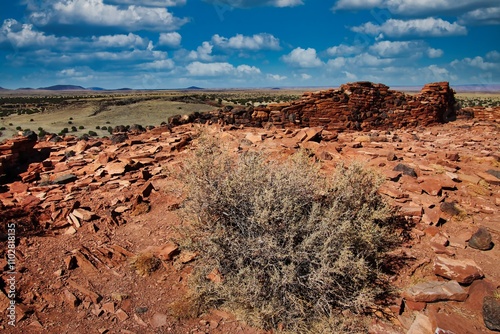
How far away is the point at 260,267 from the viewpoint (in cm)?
419

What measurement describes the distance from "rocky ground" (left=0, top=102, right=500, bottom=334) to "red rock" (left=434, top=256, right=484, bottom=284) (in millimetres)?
13

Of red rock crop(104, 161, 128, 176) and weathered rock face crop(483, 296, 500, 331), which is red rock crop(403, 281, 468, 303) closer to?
weathered rock face crop(483, 296, 500, 331)

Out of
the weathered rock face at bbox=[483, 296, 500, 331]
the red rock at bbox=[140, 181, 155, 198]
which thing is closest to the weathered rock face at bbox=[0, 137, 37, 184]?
the red rock at bbox=[140, 181, 155, 198]

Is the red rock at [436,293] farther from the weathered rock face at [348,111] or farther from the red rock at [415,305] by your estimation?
the weathered rock face at [348,111]

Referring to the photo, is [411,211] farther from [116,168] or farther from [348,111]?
[348,111]

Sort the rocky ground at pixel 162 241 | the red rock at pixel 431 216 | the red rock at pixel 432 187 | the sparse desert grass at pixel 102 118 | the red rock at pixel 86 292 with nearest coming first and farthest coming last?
the rocky ground at pixel 162 241 < the red rock at pixel 86 292 < the red rock at pixel 431 216 < the red rock at pixel 432 187 < the sparse desert grass at pixel 102 118

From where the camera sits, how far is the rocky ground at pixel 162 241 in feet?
13.3

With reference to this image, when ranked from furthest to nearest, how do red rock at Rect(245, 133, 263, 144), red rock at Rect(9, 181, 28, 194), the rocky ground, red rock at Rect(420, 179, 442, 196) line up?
red rock at Rect(245, 133, 263, 144), red rock at Rect(9, 181, 28, 194), red rock at Rect(420, 179, 442, 196), the rocky ground

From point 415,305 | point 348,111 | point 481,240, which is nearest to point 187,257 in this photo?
point 415,305

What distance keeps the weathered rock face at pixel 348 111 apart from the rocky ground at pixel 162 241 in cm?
322

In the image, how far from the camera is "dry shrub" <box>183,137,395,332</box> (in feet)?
13.0

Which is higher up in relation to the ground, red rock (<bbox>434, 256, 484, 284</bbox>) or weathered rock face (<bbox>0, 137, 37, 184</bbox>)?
weathered rock face (<bbox>0, 137, 37, 184</bbox>)

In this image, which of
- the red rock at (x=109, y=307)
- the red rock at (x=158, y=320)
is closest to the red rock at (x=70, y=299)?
the red rock at (x=109, y=307)

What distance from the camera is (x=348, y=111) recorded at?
12758mm
